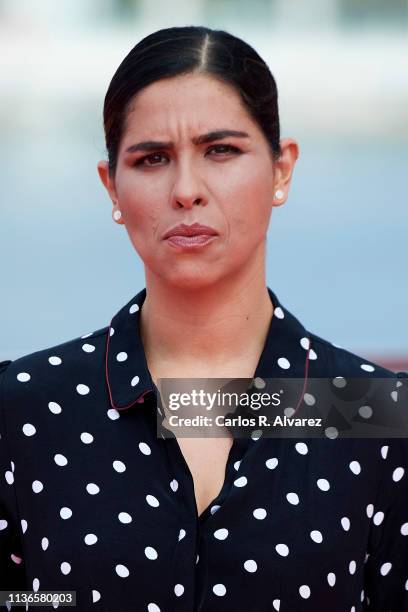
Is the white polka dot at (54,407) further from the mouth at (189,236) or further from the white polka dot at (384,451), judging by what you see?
the white polka dot at (384,451)

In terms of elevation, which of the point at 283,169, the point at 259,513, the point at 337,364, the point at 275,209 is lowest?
the point at 259,513

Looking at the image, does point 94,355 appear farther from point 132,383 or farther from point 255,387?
point 255,387

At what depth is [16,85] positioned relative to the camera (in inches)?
151

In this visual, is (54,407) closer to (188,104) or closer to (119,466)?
(119,466)

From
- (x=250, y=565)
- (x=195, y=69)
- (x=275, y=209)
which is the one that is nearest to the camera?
(x=250, y=565)

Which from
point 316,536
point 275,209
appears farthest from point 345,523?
point 275,209

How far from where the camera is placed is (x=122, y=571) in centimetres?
167

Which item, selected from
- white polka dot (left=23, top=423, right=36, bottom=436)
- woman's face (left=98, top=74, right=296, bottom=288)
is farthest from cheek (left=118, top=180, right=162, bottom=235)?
white polka dot (left=23, top=423, right=36, bottom=436)

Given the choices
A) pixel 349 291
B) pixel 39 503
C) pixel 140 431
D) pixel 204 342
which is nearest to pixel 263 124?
pixel 204 342

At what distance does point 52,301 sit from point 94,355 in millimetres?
1931

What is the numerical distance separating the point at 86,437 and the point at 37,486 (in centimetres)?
10

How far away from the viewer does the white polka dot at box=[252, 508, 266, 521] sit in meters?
1.70

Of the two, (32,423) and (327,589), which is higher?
(32,423)

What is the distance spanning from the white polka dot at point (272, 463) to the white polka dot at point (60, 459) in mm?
287
